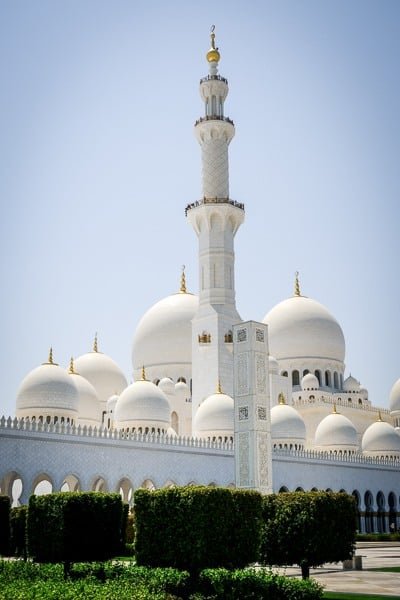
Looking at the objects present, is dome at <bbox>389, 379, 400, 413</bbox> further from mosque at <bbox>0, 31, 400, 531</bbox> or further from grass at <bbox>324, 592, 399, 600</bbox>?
grass at <bbox>324, 592, 399, 600</bbox>

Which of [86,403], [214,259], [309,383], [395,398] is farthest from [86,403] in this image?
[395,398]

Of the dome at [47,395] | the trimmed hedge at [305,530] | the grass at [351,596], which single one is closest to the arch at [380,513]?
the dome at [47,395]

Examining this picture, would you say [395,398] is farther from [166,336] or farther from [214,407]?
[214,407]

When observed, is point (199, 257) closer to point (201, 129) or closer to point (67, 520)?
point (201, 129)

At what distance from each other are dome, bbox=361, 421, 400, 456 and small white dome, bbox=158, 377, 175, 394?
39.7 ft

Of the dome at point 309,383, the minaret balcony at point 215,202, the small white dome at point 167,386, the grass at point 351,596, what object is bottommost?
the grass at point 351,596

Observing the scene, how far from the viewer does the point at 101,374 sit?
43.3 metres

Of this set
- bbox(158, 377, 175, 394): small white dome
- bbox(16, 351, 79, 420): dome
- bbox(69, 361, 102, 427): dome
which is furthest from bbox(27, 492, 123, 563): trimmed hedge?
bbox(158, 377, 175, 394): small white dome

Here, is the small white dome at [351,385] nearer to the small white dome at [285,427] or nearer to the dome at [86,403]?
the small white dome at [285,427]

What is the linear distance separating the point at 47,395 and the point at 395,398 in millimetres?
→ 25936

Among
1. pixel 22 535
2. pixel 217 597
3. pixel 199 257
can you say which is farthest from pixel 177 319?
pixel 217 597

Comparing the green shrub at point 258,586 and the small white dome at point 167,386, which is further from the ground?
the small white dome at point 167,386

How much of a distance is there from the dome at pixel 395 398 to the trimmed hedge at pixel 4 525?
35.4 meters

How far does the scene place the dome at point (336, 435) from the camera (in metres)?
40.5
